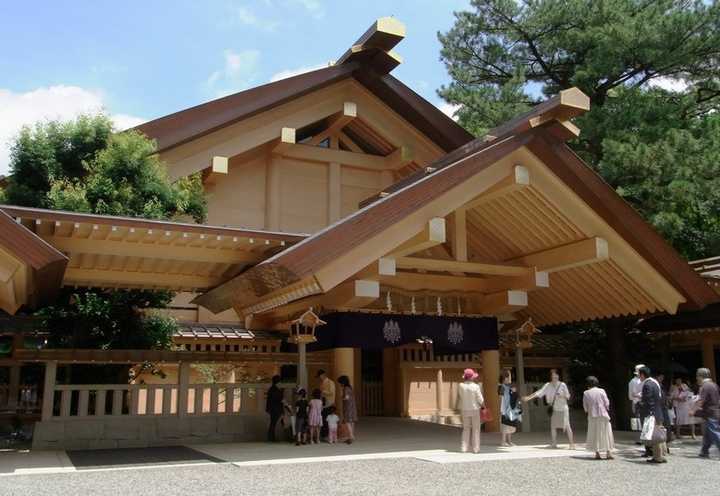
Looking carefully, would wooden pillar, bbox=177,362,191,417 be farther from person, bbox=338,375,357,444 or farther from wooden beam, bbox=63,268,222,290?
person, bbox=338,375,357,444

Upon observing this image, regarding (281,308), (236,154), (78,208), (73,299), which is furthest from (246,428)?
(236,154)

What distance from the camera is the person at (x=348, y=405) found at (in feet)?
38.0

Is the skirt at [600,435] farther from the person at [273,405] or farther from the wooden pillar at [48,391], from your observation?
the wooden pillar at [48,391]

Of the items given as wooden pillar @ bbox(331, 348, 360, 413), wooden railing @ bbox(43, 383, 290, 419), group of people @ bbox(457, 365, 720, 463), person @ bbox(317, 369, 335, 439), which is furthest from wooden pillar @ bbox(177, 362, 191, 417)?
group of people @ bbox(457, 365, 720, 463)

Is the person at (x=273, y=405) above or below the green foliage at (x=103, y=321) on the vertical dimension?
below

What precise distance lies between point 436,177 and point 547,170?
7.29 ft

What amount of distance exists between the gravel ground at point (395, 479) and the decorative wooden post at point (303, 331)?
311 centimetres

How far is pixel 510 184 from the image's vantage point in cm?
1102

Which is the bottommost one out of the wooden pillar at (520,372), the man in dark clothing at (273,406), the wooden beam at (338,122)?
the man in dark clothing at (273,406)

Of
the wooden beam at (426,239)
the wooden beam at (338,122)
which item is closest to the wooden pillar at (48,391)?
the wooden beam at (426,239)

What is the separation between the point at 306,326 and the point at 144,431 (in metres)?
3.28

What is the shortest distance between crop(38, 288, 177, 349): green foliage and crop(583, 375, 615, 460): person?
8.07 meters

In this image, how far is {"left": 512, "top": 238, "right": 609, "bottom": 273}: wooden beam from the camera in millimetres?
11367

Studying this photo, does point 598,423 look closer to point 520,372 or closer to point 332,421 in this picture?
point 520,372
